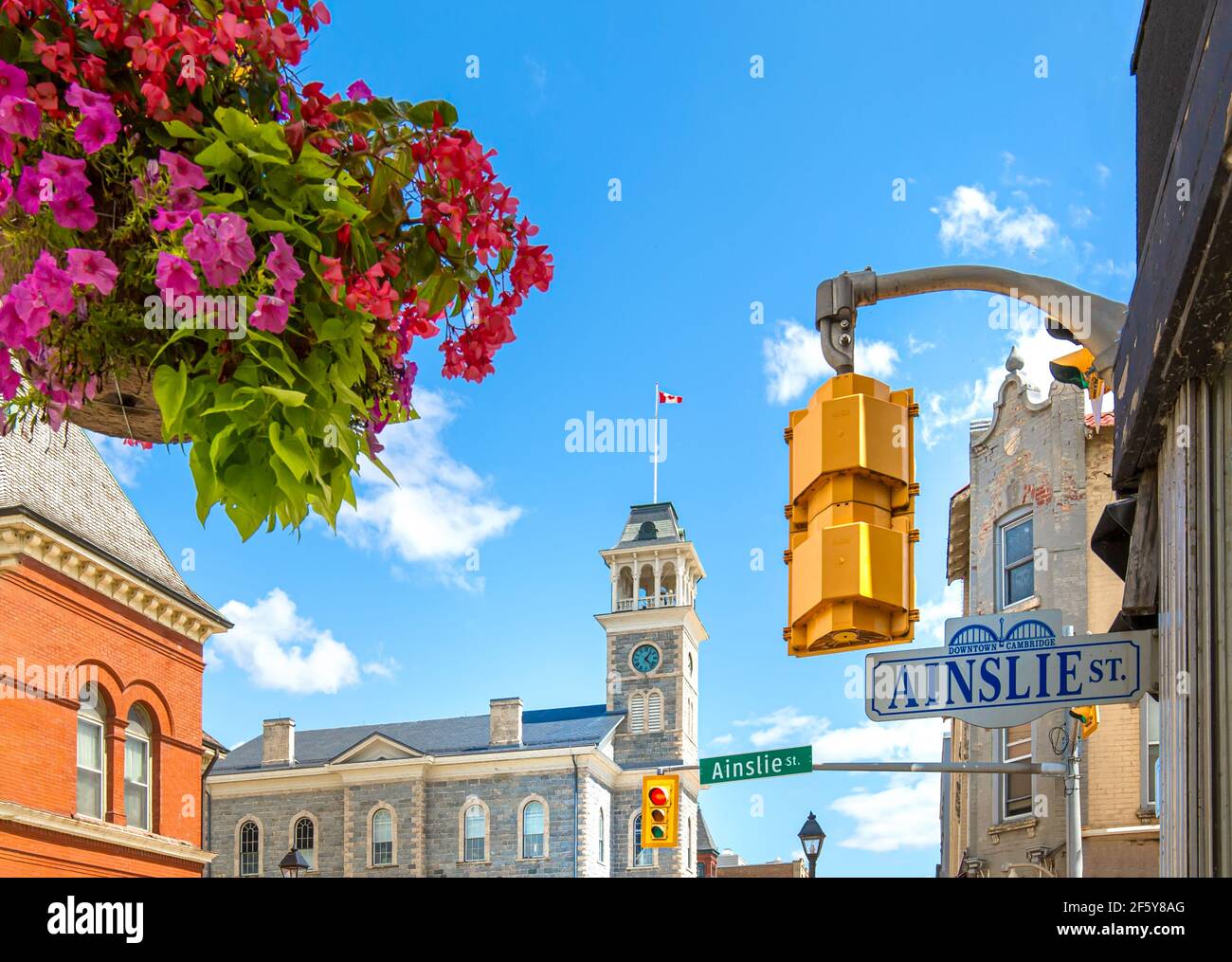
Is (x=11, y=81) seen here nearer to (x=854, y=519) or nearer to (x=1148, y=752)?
(x=854, y=519)

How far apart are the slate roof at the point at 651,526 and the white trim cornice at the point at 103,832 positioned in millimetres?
48603

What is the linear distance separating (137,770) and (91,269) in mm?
22458

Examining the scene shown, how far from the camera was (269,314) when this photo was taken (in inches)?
74.7

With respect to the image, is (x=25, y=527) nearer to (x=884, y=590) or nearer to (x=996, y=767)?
(x=996, y=767)

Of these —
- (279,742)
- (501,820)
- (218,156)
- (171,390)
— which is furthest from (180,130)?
(279,742)

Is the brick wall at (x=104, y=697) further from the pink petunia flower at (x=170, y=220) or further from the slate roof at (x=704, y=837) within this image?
the slate roof at (x=704, y=837)

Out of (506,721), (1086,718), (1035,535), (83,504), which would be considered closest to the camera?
(1086,718)

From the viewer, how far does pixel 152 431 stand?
2.29 meters

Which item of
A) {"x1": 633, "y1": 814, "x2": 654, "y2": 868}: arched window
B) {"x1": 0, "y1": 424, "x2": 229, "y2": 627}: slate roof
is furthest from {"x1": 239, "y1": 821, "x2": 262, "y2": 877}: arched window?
{"x1": 0, "y1": 424, "x2": 229, "y2": 627}: slate roof

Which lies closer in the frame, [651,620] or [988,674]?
[988,674]

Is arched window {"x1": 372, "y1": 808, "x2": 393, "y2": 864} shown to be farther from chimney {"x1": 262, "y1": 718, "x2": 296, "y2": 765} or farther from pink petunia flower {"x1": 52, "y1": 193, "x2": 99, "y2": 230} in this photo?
pink petunia flower {"x1": 52, "y1": 193, "x2": 99, "y2": 230}

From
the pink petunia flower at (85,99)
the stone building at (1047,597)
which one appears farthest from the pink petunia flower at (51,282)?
the stone building at (1047,597)

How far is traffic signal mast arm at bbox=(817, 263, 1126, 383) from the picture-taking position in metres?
5.06

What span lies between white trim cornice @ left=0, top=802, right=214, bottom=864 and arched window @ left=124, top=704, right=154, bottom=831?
37 cm
